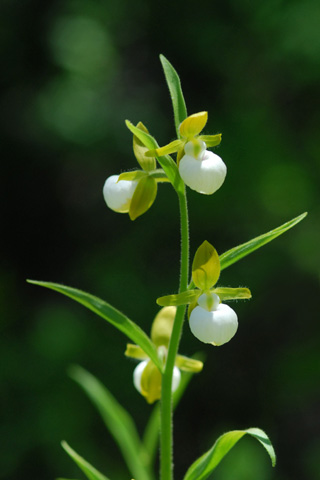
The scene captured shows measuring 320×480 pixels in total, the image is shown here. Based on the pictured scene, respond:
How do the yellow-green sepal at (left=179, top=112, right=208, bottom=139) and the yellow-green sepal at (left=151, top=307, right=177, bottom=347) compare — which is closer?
the yellow-green sepal at (left=179, top=112, right=208, bottom=139)

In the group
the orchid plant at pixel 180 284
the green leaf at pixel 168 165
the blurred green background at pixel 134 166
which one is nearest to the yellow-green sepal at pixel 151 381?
the orchid plant at pixel 180 284

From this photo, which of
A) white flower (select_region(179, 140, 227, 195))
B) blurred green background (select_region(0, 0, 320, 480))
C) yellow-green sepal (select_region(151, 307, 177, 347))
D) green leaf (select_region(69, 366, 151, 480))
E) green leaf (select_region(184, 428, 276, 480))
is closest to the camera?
white flower (select_region(179, 140, 227, 195))

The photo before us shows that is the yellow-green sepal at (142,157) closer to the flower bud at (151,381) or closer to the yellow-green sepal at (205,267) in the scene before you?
the yellow-green sepal at (205,267)

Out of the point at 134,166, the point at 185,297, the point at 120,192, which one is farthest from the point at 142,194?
the point at 134,166

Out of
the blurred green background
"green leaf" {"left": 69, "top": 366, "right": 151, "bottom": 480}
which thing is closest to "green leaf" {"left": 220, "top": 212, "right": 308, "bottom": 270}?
"green leaf" {"left": 69, "top": 366, "right": 151, "bottom": 480}

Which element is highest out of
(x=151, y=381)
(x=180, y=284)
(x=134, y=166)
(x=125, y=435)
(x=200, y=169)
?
(x=134, y=166)

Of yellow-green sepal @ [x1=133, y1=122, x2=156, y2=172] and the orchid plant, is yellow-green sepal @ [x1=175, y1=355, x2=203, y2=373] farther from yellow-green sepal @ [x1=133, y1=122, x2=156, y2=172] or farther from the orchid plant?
yellow-green sepal @ [x1=133, y1=122, x2=156, y2=172]

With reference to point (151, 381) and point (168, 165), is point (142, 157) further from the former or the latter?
point (151, 381)

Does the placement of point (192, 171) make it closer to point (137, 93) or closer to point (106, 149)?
point (106, 149)
